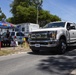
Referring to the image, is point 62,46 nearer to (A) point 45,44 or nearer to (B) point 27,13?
(A) point 45,44

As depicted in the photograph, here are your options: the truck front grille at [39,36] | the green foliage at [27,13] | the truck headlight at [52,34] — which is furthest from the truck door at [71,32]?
the green foliage at [27,13]

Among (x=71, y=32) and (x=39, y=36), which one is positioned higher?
(x=71, y=32)

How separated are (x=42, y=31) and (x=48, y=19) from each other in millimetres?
49255

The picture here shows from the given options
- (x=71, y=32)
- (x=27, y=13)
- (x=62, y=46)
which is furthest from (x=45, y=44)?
(x=27, y=13)

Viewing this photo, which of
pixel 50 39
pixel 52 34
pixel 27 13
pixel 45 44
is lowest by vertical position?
pixel 45 44

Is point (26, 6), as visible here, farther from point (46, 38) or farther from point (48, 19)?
point (46, 38)

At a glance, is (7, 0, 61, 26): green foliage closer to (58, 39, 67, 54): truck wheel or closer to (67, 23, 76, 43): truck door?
(67, 23, 76, 43): truck door

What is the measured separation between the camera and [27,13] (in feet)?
190

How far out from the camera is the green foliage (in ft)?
190

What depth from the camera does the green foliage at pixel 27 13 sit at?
2286 inches

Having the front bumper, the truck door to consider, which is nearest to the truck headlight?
the front bumper

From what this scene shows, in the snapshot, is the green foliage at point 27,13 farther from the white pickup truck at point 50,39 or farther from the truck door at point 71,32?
the white pickup truck at point 50,39

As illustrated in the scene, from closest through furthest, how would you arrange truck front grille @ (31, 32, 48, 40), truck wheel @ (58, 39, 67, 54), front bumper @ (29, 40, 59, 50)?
1. front bumper @ (29, 40, 59, 50)
2. truck front grille @ (31, 32, 48, 40)
3. truck wheel @ (58, 39, 67, 54)

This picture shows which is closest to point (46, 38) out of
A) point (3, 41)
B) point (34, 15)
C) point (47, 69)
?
point (47, 69)
